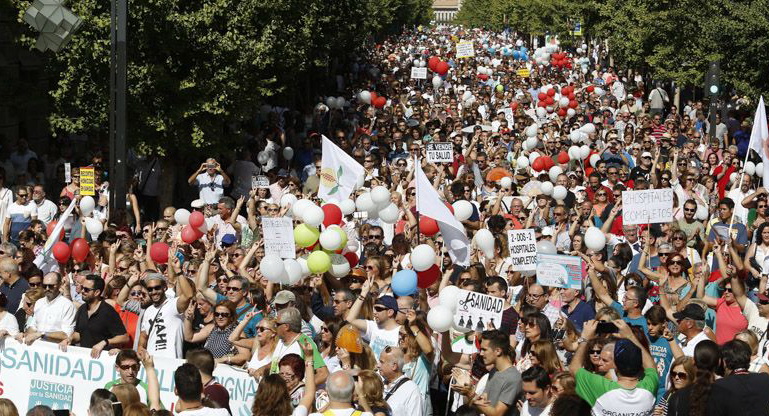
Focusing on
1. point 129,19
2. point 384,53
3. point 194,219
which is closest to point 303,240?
point 194,219

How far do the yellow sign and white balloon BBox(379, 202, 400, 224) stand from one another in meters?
4.46

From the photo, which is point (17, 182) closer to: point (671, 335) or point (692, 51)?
point (671, 335)

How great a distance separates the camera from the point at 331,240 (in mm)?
12711

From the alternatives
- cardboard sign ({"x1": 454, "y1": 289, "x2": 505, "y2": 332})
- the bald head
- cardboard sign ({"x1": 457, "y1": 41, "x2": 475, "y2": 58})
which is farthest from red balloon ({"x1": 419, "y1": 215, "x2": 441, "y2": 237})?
cardboard sign ({"x1": 457, "y1": 41, "x2": 475, "y2": 58})

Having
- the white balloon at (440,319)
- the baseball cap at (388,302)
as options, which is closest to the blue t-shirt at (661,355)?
the white balloon at (440,319)

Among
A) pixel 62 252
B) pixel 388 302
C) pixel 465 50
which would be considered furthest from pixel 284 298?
pixel 465 50

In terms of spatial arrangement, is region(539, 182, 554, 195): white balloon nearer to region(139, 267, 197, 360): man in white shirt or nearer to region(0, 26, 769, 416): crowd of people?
region(0, 26, 769, 416): crowd of people

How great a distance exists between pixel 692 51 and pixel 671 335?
2274 centimetres

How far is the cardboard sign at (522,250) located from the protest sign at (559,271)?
0.94m

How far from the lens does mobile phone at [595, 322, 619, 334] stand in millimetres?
9625

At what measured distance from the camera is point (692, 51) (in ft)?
105

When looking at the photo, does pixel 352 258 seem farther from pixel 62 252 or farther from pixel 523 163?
pixel 523 163

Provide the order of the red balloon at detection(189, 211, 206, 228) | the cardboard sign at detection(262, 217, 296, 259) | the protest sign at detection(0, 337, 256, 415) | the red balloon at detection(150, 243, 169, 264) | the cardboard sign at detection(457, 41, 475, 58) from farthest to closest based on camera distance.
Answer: the cardboard sign at detection(457, 41, 475, 58) < the red balloon at detection(189, 211, 206, 228) < the red balloon at detection(150, 243, 169, 264) < the cardboard sign at detection(262, 217, 296, 259) < the protest sign at detection(0, 337, 256, 415)

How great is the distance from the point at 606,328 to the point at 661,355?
1.78 feet
